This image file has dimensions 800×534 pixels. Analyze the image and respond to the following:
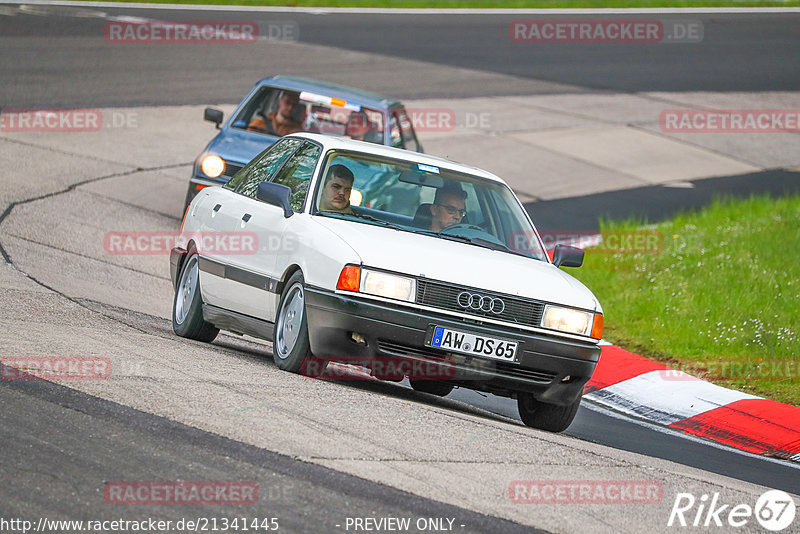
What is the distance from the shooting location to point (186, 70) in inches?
959

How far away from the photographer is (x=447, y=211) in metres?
8.56

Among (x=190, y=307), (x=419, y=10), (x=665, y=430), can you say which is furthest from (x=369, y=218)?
(x=419, y=10)

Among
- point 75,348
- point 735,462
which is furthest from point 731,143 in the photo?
point 75,348

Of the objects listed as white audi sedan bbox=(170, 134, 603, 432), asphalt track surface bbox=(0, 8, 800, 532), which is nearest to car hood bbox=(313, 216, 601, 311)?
white audi sedan bbox=(170, 134, 603, 432)

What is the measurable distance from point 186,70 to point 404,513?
65.4ft

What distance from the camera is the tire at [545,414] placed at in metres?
8.12

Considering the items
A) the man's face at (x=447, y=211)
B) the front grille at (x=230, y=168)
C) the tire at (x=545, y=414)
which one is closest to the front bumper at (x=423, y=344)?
the tire at (x=545, y=414)

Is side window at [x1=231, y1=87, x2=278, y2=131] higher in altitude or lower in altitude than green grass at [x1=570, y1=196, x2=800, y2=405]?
higher

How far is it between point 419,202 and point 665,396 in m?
2.82

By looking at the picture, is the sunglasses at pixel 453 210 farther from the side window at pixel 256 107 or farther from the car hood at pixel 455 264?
the side window at pixel 256 107

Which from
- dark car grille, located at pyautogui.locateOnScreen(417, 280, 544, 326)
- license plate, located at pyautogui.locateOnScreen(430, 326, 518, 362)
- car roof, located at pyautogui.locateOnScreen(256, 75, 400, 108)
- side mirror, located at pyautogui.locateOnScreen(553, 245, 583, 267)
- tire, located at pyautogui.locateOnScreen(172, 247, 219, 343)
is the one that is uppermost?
car roof, located at pyautogui.locateOnScreen(256, 75, 400, 108)

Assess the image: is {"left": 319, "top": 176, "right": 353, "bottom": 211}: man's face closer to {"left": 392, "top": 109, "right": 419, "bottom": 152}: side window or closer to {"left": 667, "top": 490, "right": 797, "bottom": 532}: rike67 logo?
{"left": 667, "top": 490, "right": 797, "bottom": 532}: rike67 logo

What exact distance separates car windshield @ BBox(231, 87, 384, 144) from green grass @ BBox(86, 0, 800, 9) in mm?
18480

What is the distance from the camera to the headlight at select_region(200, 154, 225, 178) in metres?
13.3
